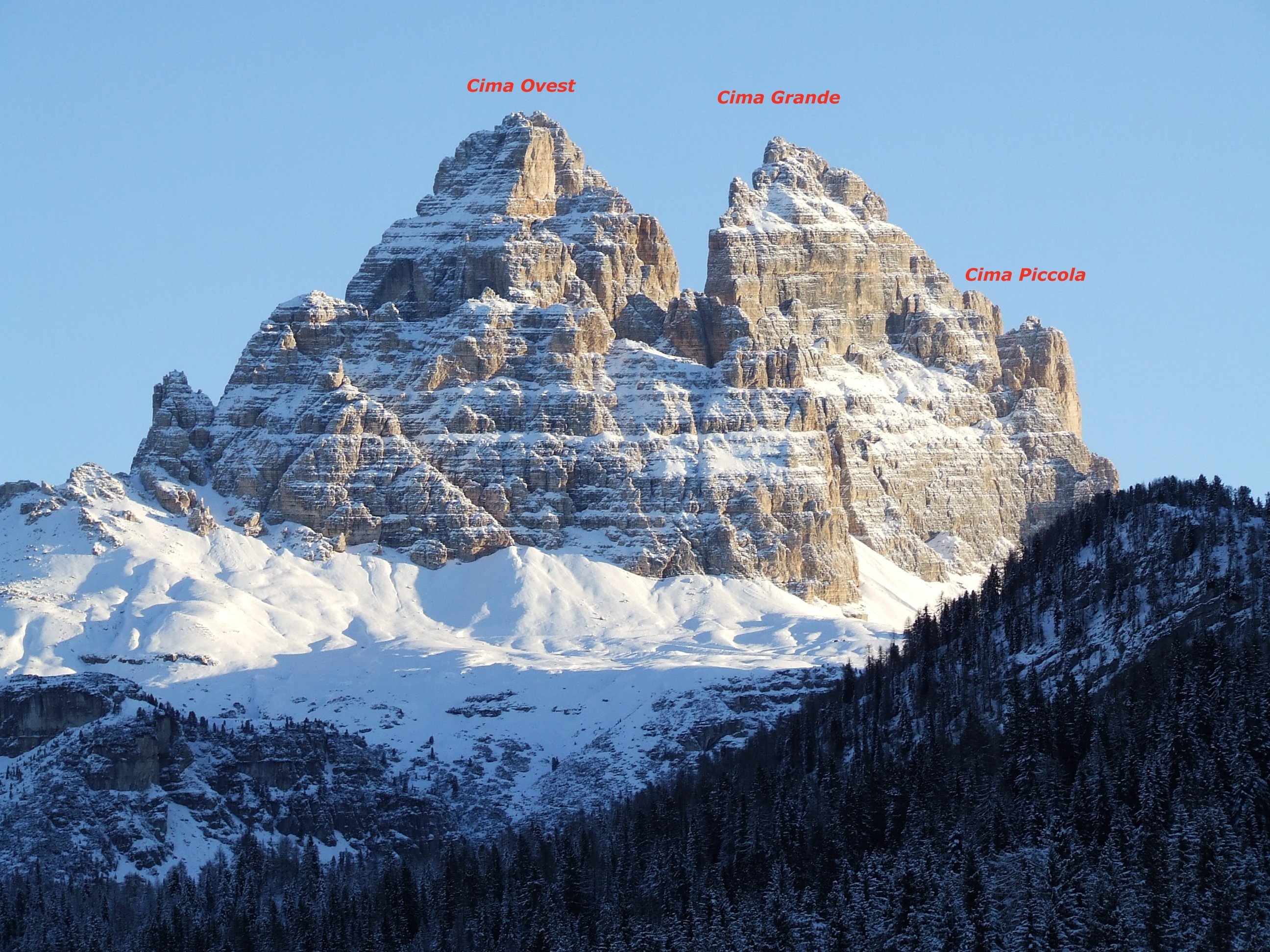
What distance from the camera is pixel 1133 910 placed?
7795 inches

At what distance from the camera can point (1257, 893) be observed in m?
195

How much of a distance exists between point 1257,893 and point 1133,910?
800 cm

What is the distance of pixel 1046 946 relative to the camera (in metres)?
199

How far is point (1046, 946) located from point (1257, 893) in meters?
13.8

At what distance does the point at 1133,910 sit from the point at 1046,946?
237 inches
